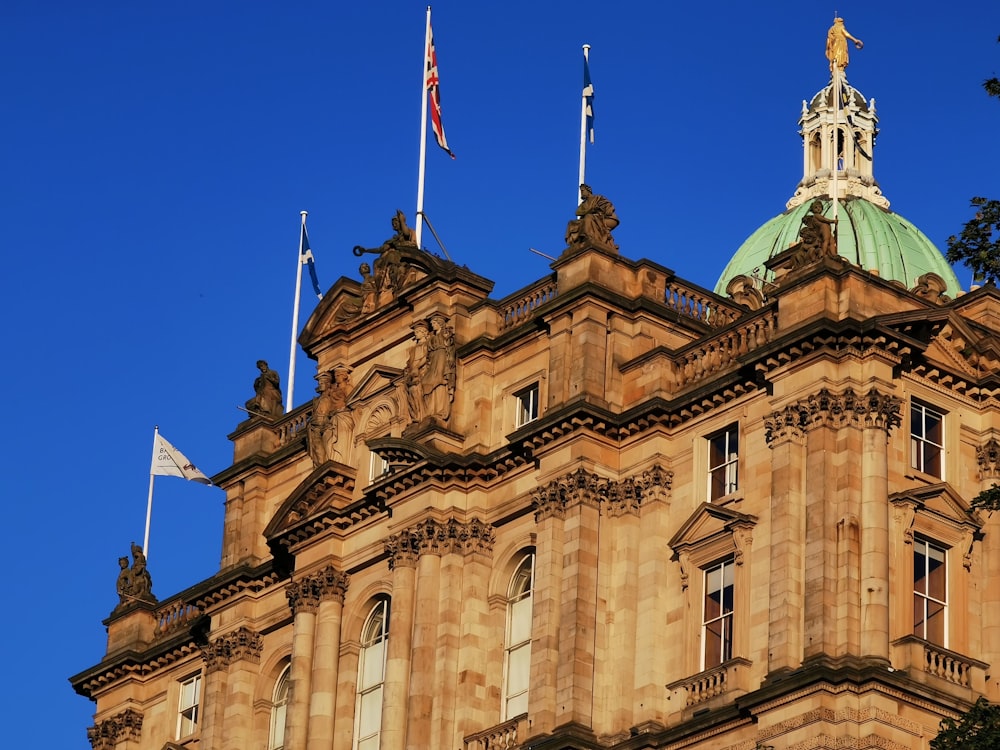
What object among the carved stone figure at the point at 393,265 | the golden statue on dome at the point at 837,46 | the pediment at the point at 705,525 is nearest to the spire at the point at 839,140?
the golden statue on dome at the point at 837,46

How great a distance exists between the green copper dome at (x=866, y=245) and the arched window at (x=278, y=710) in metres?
17.4

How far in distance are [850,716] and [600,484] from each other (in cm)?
1024

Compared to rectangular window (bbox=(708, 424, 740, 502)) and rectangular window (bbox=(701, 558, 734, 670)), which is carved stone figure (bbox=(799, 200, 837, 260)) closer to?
rectangular window (bbox=(708, 424, 740, 502))

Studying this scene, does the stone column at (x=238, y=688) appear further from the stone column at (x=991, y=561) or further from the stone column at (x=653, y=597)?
the stone column at (x=991, y=561)

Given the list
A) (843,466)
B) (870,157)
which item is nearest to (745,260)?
(870,157)

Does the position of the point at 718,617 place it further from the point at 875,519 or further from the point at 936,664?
the point at 936,664

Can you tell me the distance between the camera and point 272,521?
75438mm

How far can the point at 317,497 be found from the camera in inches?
2945

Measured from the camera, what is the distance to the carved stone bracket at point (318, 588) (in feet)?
240

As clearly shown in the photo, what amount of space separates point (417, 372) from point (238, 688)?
1008cm

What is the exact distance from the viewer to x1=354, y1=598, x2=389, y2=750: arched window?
71.7 metres

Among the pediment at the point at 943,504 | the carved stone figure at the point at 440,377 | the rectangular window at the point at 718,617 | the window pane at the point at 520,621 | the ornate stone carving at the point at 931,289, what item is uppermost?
the ornate stone carving at the point at 931,289

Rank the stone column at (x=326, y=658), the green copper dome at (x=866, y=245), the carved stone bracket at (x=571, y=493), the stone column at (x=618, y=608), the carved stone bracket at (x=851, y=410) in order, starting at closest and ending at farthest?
the carved stone bracket at (x=851, y=410)
the stone column at (x=618, y=608)
the carved stone bracket at (x=571, y=493)
the stone column at (x=326, y=658)
the green copper dome at (x=866, y=245)

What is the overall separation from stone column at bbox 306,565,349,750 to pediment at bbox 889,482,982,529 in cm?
1611
